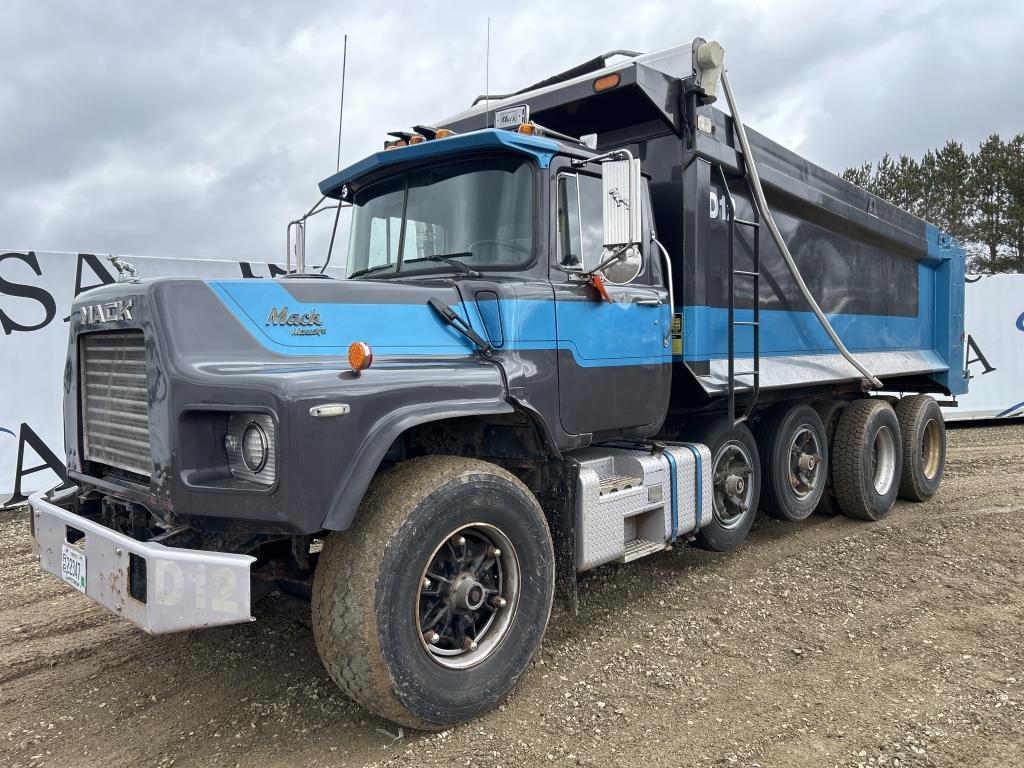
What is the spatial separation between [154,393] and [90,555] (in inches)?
28.5

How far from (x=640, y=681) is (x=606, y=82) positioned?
3.48 metres

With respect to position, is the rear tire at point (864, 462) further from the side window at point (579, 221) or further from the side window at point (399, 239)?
the side window at point (399, 239)

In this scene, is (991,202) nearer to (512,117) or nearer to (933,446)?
(933,446)

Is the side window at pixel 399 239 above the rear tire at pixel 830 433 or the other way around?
above

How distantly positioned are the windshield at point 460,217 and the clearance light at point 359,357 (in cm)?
106

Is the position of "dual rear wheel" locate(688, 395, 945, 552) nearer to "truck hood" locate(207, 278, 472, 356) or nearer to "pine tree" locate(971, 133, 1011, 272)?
"truck hood" locate(207, 278, 472, 356)

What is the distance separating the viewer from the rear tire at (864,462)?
6.81 metres

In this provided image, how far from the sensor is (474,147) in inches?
154

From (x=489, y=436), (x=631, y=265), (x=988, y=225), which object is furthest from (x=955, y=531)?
(x=988, y=225)

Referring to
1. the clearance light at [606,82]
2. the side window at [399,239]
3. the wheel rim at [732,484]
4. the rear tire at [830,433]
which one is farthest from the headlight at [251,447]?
the rear tire at [830,433]

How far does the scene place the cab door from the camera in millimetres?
3980

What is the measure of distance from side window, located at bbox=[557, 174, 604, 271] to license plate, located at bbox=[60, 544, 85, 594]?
8.52 ft

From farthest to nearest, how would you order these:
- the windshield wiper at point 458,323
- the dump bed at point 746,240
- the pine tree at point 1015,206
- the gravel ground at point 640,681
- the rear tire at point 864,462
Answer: the pine tree at point 1015,206 → the rear tire at point 864,462 → the dump bed at point 746,240 → the windshield wiper at point 458,323 → the gravel ground at point 640,681

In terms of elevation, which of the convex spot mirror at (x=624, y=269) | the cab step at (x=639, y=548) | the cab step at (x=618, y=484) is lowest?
the cab step at (x=639, y=548)
